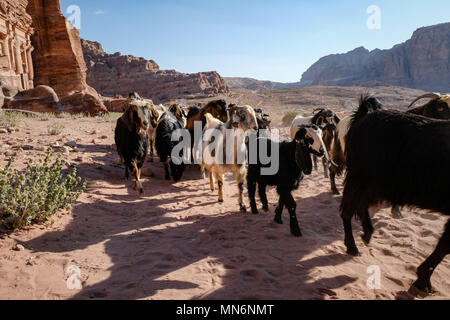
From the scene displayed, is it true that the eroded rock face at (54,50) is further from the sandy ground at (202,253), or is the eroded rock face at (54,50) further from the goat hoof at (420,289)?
the goat hoof at (420,289)

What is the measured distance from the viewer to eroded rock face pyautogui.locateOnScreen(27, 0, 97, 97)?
3130 cm

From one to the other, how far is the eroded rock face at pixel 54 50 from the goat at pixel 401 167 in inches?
1329

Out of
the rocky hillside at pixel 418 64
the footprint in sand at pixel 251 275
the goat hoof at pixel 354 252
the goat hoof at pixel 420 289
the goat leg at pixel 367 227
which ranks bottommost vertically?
the goat hoof at pixel 420 289

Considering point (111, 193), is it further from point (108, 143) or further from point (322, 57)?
point (322, 57)

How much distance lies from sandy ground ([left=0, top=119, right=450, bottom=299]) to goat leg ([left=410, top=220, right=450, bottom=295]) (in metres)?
0.16

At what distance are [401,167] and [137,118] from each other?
5373 millimetres

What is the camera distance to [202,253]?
12.7 feet

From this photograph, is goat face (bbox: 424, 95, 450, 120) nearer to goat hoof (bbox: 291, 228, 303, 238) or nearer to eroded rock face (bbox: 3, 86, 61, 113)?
goat hoof (bbox: 291, 228, 303, 238)

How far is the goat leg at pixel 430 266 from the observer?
3043mm

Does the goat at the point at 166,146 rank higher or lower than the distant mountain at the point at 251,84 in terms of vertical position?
lower

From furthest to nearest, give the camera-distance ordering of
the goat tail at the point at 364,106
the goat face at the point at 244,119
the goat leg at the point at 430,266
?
the goat face at the point at 244,119
the goat tail at the point at 364,106
the goat leg at the point at 430,266

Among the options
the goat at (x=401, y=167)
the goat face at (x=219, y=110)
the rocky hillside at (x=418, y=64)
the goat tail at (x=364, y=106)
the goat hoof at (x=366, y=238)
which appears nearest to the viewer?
the goat at (x=401, y=167)

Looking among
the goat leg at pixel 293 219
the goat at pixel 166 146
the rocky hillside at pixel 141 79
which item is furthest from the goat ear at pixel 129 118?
the rocky hillside at pixel 141 79
